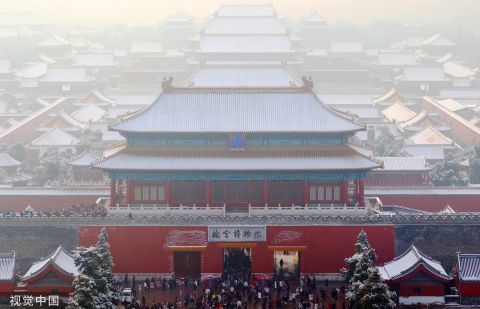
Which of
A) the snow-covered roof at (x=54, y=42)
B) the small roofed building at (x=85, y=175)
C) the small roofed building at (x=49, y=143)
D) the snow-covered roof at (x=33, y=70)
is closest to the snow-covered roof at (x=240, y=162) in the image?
the small roofed building at (x=85, y=175)

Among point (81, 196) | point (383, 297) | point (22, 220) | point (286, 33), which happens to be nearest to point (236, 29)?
point (286, 33)

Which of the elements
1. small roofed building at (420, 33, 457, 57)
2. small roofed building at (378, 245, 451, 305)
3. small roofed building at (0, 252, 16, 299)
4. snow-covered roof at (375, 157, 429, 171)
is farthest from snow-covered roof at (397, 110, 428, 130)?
small roofed building at (420, 33, 457, 57)

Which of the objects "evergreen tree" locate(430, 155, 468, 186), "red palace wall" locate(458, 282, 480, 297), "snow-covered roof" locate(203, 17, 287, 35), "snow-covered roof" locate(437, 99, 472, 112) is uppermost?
"snow-covered roof" locate(203, 17, 287, 35)

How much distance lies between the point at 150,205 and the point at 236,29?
32747 mm

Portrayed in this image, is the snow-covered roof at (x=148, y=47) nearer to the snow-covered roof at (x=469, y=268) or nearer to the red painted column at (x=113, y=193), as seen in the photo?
the red painted column at (x=113, y=193)

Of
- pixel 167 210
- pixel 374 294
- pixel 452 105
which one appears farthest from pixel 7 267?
pixel 452 105

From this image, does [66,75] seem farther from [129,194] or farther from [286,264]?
[286,264]

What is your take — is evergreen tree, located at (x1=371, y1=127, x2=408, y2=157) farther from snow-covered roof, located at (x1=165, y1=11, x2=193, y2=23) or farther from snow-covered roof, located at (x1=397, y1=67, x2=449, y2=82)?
snow-covered roof, located at (x1=165, y1=11, x2=193, y2=23)

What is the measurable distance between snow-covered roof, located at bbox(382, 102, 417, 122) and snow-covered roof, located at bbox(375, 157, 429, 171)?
60.1 ft

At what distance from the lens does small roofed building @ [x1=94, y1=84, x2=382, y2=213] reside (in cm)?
3709

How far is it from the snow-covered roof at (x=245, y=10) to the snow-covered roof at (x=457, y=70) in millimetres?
20193

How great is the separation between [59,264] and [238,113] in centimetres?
1041

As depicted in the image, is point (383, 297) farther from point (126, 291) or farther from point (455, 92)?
point (455, 92)

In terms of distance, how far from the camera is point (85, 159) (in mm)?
46094
